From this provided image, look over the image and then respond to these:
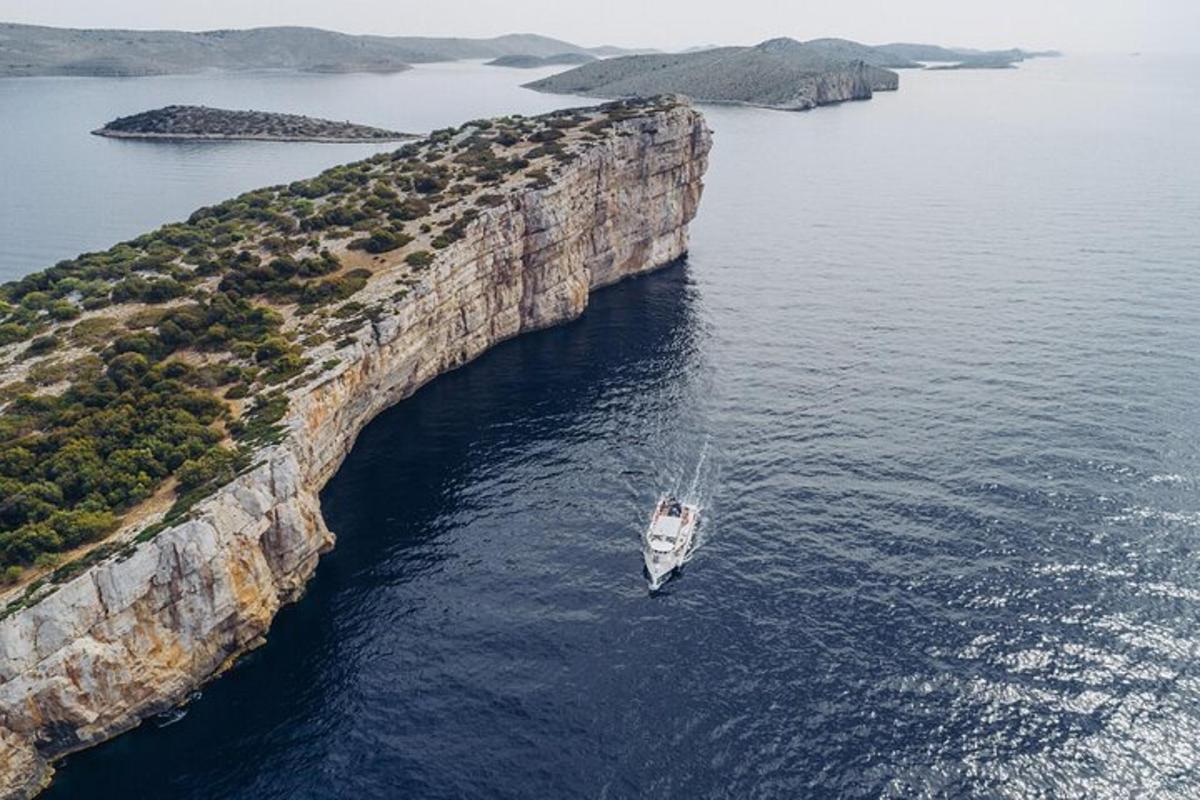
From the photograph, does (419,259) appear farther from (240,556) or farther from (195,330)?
(240,556)

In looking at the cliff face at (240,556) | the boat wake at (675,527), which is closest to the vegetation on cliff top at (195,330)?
the cliff face at (240,556)

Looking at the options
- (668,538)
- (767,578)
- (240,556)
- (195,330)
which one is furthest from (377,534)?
(767,578)

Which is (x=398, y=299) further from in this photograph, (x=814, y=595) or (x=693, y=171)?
(x=693, y=171)

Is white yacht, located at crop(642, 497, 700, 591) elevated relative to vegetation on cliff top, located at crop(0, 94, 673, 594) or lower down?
lower down

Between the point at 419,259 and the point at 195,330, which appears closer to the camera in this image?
the point at 195,330

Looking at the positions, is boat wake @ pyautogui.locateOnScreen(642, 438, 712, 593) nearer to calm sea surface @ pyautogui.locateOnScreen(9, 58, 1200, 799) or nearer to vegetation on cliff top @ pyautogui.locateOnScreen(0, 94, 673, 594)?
calm sea surface @ pyautogui.locateOnScreen(9, 58, 1200, 799)

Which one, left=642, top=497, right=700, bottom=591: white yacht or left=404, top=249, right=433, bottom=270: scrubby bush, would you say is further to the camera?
left=404, top=249, right=433, bottom=270: scrubby bush

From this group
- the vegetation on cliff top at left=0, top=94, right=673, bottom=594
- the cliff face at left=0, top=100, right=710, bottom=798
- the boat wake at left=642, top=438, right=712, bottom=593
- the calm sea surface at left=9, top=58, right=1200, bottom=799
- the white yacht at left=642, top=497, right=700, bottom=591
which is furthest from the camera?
the boat wake at left=642, top=438, right=712, bottom=593

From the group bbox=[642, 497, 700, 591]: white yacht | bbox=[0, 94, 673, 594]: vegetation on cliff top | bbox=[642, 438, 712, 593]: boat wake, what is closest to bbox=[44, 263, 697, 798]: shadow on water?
bbox=[642, 497, 700, 591]: white yacht
